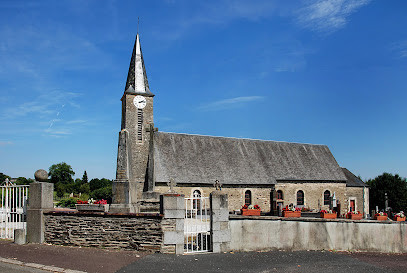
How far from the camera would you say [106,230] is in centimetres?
934

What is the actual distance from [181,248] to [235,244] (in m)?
1.67

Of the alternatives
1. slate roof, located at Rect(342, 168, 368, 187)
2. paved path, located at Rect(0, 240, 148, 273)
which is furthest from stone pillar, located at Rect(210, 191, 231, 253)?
slate roof, located at Rect(342, 168, 368, 187)

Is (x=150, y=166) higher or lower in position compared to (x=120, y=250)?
higher

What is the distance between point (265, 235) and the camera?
1008 centimetres

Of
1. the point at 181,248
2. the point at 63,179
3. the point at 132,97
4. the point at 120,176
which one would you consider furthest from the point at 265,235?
the point at 63,179

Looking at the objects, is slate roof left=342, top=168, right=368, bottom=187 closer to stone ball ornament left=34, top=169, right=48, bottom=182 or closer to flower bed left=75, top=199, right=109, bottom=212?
flower bed left=75, top=199, right=109, bottom=212

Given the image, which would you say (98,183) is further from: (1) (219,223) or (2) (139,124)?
(1) (219,223)

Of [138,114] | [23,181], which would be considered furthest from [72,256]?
[23,181]

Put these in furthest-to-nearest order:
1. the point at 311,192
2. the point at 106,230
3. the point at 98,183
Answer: the point at 98,183
the point at 311,192
the point at 106,230

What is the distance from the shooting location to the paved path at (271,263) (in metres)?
7.74

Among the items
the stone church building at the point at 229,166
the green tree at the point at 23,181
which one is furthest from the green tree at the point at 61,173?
the stone church building at the point at 229,166

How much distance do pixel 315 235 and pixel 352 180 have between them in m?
26.4

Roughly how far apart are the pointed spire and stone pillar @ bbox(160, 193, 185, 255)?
810 inches

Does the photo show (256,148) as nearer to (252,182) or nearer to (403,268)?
(252,182)
